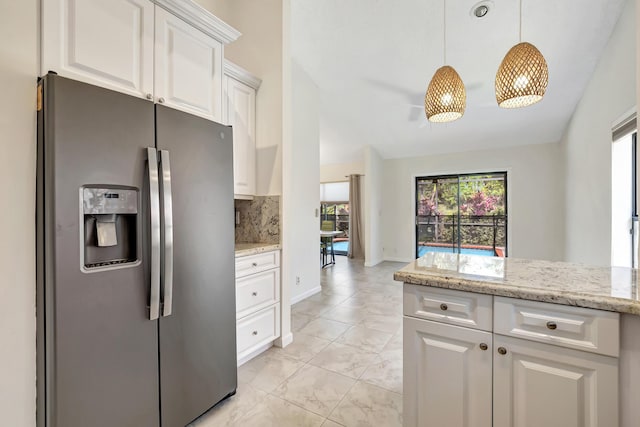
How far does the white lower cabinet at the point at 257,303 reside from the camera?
2.08m

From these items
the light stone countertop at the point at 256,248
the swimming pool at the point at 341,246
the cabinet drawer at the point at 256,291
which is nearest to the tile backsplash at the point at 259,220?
the light stone countertop at the point at 256,248

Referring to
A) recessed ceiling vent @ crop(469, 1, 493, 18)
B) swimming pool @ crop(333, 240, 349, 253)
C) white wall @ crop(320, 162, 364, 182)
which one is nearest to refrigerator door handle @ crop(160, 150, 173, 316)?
recessed ceiling vent @ crop(469, 1, 493, 18)

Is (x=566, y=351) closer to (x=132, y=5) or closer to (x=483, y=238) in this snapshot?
(x=132, y=5)

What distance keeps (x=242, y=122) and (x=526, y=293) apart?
7.43 feet

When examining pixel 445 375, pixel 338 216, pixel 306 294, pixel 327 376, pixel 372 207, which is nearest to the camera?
pixel 445 375

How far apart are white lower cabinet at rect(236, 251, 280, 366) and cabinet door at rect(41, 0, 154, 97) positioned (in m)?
1.26

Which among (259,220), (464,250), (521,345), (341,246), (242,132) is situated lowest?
(341,246)

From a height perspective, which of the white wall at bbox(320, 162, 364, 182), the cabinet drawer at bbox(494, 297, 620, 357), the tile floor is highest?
the white wall at bbox(320, 162, 364, 182)

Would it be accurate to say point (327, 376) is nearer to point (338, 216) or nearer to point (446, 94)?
point (446, 94)

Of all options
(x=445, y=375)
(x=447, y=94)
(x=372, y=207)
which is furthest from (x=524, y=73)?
(x=372, y=207)

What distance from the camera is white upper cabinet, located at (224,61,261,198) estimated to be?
2299 millimetres

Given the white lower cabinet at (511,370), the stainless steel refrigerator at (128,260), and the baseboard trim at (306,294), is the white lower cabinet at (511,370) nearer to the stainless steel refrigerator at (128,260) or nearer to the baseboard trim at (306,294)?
the stainless steel refrigerator at (128,260)

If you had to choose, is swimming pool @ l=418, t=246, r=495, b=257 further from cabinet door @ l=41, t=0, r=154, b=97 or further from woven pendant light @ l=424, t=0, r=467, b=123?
cabinet door @ l=41, t=0, r=154, b=97

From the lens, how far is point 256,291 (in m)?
2.21
